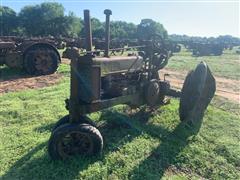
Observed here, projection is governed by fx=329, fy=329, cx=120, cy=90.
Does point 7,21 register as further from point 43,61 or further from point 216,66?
point 43,61

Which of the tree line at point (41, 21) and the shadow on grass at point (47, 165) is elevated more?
the tree line at point (41, 21)

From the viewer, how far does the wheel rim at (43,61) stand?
13133 millimetres

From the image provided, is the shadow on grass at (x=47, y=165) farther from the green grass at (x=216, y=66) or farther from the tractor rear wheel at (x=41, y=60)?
the green grass at (x=216, y=66)

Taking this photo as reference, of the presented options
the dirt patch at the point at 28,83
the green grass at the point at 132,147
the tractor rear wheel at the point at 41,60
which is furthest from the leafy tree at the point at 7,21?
the green grass at the point at 132,147

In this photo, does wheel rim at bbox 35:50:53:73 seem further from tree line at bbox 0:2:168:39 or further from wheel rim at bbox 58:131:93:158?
tree line at bbox 0:2:168:39

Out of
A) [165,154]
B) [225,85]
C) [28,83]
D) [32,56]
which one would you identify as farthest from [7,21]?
[165,154]

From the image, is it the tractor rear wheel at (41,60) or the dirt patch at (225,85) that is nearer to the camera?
the dirt patch at (225,85)

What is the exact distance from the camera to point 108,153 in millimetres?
5637

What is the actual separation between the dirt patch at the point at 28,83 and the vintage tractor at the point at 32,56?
507 mm

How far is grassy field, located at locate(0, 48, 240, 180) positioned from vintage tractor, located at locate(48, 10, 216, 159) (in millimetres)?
299

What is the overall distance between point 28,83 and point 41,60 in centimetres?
175

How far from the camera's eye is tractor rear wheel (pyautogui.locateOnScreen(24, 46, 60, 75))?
13.0 m

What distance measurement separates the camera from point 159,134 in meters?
6.61

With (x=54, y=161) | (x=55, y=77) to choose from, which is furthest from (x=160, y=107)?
(x=55, y=77)
